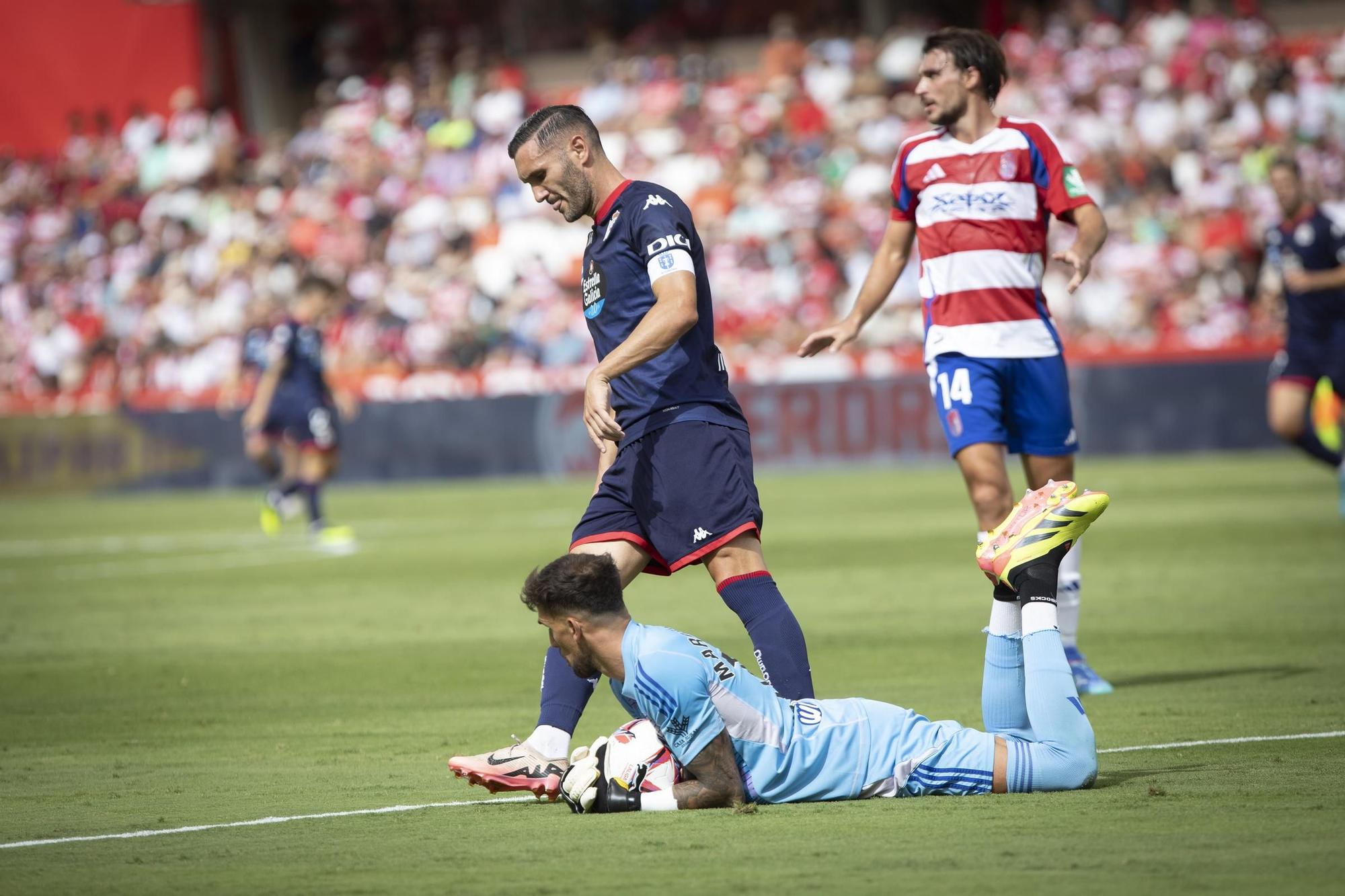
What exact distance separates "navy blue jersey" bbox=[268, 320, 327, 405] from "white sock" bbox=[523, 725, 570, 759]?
12.6 metres

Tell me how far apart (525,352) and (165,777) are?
20667mm

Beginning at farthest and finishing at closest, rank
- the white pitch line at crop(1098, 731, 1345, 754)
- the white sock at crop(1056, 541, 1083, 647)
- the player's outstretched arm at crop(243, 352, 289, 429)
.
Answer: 1. the player's outstretched arm at crop(243, 352, 289, 429)
2. the white sock at crop(1056, 541, 1083, 647)
3. the white pitch line at crop(1098, 731, 1345, 754)

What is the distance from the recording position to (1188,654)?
30.1ft

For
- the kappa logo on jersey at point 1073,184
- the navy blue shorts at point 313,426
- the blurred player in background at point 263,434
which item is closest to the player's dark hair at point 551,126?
the kappa logo on jersey at point 1073,184

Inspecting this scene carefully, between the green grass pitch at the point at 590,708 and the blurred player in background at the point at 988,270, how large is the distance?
115cm

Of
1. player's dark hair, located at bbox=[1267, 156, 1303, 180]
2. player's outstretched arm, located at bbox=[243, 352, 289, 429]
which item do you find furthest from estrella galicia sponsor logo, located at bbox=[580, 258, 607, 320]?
player's outstretched arm, located at bbox=[243, 352, 289, 429]

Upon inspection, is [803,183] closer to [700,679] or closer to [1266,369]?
[1266,369]

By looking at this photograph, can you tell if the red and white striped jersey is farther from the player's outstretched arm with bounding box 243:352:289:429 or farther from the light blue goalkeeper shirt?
the player's outstretched arm with bounding box 243:352:289:429

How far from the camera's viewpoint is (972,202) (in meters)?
7.91

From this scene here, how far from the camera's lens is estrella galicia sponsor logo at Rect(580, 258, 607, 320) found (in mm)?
6285

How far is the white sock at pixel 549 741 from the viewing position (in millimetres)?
6023

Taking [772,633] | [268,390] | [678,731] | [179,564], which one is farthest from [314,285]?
[678,731]

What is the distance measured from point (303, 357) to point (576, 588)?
44.2ft

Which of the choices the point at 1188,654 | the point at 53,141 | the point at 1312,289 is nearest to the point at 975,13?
the point at 1312,289
